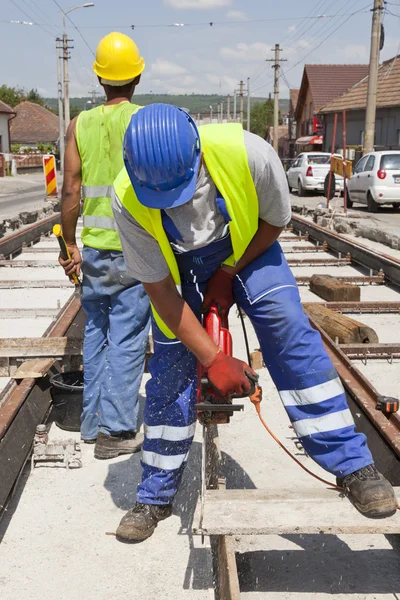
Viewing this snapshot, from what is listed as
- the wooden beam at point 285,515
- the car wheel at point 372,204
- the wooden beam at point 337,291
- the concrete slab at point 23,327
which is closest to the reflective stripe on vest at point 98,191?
the wooden beam at point 285,515

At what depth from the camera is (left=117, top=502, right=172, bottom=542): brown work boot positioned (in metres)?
3.18

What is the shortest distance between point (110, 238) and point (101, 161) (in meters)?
0.42

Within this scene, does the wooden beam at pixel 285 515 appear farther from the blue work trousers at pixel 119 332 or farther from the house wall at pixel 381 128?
the house wall at pixel 381 128

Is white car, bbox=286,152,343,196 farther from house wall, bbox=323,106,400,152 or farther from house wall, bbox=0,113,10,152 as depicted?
house wall, bbox=0,113,10,152

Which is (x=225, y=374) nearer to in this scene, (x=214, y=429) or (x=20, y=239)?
(x=214, y=429)

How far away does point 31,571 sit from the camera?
2.97 m

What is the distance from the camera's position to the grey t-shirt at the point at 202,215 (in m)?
2.71

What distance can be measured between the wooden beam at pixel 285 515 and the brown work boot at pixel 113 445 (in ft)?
3.82

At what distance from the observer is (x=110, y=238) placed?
4.02m

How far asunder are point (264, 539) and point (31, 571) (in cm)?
100

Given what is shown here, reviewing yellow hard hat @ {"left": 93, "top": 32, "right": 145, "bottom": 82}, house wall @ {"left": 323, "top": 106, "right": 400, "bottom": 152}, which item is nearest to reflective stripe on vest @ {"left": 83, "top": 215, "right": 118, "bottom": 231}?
yellow hard hat @ {"left": 93, "top": 32, "right": 145, "bottom": 82}

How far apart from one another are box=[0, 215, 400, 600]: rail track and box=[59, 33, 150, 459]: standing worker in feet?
1.70

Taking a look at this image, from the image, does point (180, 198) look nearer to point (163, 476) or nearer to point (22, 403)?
point (163, 476)

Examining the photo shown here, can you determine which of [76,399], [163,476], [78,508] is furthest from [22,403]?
[163,476]
